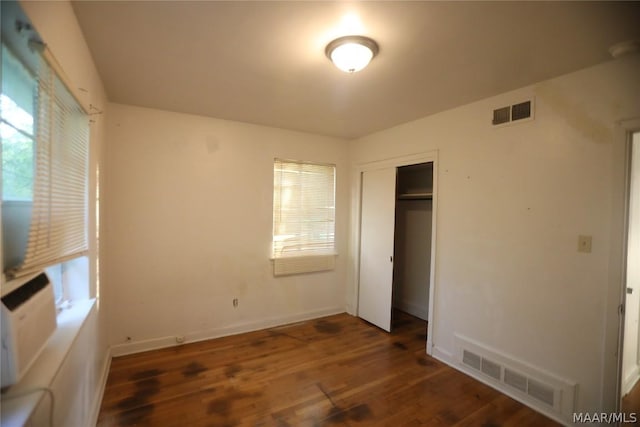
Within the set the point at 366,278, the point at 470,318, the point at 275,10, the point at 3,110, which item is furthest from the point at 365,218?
the point at 3,110

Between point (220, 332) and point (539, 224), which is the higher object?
point (539, 224)

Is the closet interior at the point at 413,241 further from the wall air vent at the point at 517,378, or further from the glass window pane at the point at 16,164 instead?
the glass window pane at the point at 16,164

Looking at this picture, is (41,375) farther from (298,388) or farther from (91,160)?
(298,388)

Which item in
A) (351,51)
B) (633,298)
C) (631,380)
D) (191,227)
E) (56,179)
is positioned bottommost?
(631,380)

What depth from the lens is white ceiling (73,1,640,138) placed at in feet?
4.83

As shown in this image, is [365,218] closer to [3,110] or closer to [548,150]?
[548,150]

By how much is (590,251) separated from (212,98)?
3.29 metres

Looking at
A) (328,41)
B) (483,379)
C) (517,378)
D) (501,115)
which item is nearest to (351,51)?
(328,41)

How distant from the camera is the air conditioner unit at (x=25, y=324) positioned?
88cm

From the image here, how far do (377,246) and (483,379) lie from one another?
176 centimetres

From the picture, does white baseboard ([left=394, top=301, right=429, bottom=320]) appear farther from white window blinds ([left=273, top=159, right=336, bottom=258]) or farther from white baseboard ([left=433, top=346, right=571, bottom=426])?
white window blinds ([left=273, top=159, right=336, bottom=258])

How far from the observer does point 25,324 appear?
0.98m

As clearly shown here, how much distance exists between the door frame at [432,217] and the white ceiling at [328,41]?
0.61 m

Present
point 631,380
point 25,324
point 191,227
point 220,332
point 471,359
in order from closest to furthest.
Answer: point 25,324 < point 631,380 < point 471,359 < point 191,227 < point 220,332
